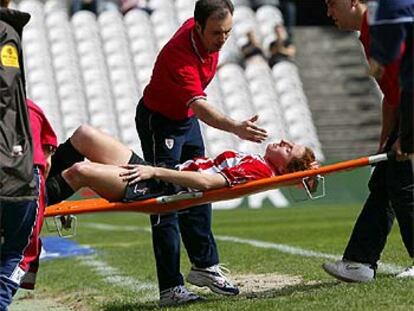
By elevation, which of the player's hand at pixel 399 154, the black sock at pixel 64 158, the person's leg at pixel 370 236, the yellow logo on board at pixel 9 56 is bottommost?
→ the person's leg at pixel 370 236

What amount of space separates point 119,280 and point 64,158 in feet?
7.73

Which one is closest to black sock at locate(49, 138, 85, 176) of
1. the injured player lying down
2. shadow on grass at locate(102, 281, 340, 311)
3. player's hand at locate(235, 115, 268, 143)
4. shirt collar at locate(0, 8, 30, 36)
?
the injured player lying down

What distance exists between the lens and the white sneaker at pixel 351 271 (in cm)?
768

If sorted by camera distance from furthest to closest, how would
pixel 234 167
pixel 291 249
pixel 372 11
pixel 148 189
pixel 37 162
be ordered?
pixel 291 249
pixel 234 167
pixel 148 189
pixel 372 11
pixel 37 162

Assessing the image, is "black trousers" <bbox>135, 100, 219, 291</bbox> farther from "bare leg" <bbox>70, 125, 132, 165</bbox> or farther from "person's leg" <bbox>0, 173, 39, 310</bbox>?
"person's leg" <bbox>0, 173, 39, 310</bbox>

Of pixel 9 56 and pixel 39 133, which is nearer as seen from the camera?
pixel 9 56

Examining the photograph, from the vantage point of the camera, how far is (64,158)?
25.5ft

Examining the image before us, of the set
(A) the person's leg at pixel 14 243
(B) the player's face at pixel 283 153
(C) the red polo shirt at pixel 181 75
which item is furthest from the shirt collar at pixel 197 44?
(A) the person's leg at pixel 14 243

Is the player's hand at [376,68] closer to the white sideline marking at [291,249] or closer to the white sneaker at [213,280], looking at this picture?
the white sneaker at [213,280]

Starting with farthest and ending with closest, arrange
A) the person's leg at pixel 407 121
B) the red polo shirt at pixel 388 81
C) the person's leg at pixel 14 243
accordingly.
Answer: the red polo shirt at pixel 388 81 < the person's leg at pixel 14 243 < the person's leg at pixel 407 121

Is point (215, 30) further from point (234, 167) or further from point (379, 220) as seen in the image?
point (379, 220)

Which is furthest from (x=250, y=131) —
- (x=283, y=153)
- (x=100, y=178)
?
(x=100, y=178)

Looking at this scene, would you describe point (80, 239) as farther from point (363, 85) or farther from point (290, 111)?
point (363, 85)

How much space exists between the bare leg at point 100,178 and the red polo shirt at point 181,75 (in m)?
0.73
